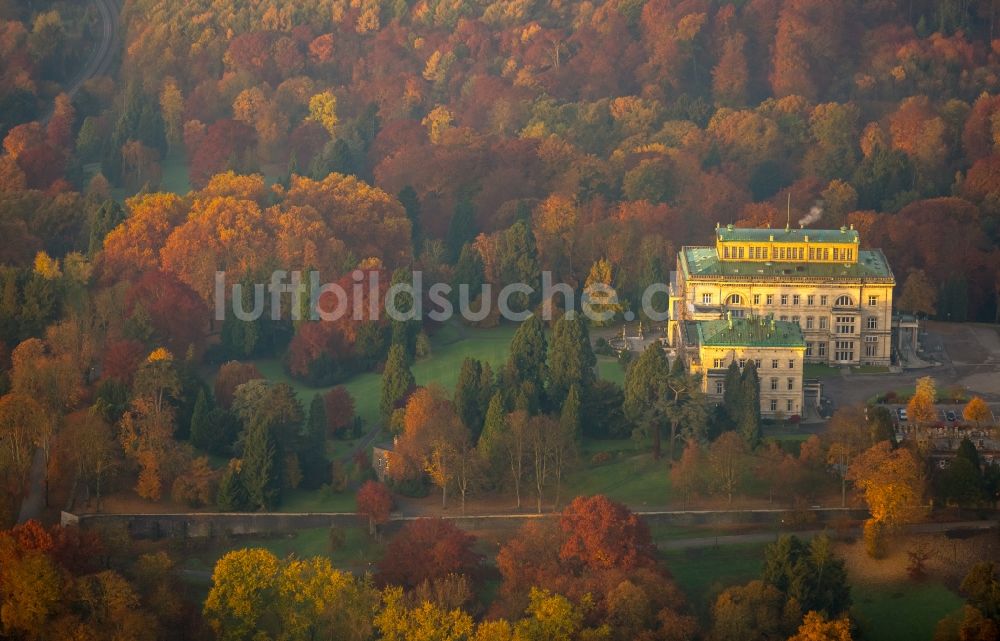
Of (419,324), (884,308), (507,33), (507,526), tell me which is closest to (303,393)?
(419,324)

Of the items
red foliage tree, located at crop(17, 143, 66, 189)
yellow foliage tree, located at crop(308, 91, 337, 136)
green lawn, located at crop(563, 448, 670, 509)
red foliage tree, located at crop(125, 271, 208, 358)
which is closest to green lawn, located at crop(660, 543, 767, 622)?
green lawn, located at crop(563, 448, 670, 509)

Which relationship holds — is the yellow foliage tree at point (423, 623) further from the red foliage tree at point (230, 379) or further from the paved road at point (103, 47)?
the paved road at point (103, 47)

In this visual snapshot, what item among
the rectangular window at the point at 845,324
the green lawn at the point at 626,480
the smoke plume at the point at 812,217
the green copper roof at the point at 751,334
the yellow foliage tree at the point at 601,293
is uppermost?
the smoke plume at the point at 812,217

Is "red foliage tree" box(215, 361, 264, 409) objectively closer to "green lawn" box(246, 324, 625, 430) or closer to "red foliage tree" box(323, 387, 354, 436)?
"green lawn" box(246, 324, 625, 430)

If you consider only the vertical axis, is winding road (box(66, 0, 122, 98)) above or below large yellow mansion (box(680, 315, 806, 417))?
above

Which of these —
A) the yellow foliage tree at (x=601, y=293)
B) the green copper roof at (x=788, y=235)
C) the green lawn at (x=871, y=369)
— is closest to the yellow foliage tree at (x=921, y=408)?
the green lawn at (x=871, y=369)

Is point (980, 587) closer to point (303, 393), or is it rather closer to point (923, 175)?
point (303, 393)
